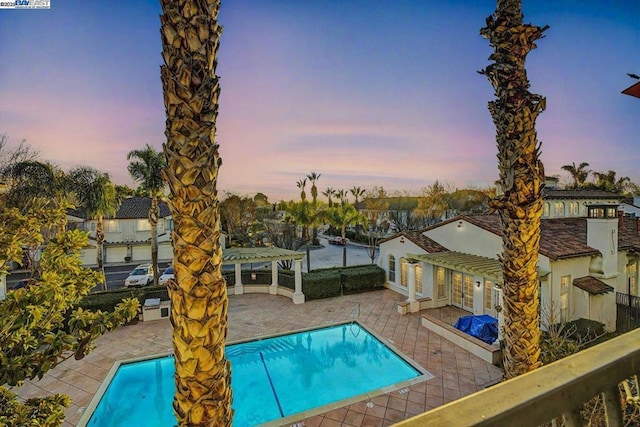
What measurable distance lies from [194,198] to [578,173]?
53563mm

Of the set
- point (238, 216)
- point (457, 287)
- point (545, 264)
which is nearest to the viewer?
point (545, 264)

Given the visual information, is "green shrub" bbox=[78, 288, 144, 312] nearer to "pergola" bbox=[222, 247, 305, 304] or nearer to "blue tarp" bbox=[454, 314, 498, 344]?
"pergola" bbox=[222, 247, 305, 304]

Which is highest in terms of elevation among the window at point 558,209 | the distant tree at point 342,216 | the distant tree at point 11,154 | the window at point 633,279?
the distant tree at point 11,154

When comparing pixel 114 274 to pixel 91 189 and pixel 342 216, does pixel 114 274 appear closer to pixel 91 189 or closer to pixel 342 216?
pixel 91 189

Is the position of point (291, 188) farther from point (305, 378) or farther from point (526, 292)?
point (526, 292)

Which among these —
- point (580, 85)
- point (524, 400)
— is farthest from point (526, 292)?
point (580, 85)

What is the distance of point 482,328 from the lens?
37.8 ft

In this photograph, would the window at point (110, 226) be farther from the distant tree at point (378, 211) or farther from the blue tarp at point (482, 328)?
the blue tarp at point (482, 328)

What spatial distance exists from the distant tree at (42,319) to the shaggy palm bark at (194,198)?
124 centimetres

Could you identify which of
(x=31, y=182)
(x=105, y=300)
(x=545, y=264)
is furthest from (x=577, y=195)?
(x=31, y=182)

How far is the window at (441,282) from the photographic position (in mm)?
15932

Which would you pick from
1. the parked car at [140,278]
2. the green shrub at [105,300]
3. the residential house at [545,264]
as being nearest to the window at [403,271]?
the residential house at [545,264]

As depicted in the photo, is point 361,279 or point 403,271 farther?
Result: point 361,279

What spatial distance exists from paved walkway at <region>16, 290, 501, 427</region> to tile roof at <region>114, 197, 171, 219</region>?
20.0m
